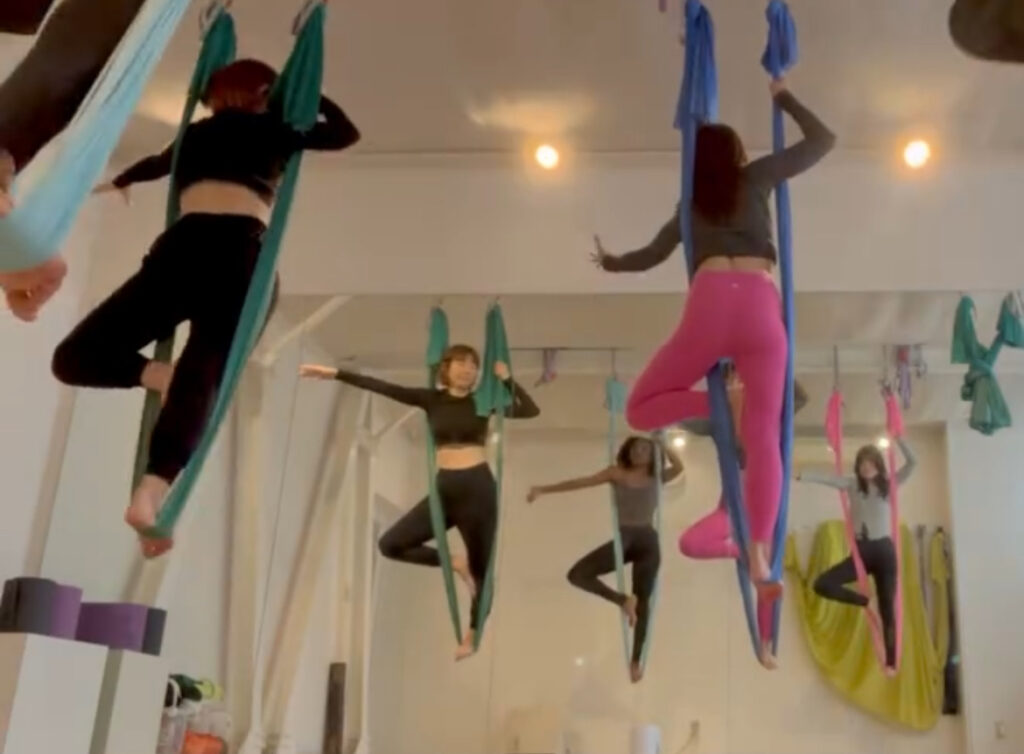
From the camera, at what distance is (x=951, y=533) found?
110 inches

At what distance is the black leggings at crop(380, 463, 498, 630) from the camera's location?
9.08 ft

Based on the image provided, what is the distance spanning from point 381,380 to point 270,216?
1233 mm

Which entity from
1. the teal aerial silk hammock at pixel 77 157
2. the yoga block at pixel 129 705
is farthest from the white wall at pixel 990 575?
the teal aerial silk hammock at pixel 77 157

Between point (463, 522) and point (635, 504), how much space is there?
473 millimetres

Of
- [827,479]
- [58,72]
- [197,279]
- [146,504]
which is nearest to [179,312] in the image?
[197,279]

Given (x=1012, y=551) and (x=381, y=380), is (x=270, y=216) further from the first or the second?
(x=1012, y=551)

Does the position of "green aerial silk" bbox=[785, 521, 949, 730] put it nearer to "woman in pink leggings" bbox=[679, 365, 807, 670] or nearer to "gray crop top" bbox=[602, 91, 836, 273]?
"woman in pink leggings" bbox=[679, 365, 807, 670]

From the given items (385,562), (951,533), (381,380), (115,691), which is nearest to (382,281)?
(381,380)

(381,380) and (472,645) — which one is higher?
(381,380)

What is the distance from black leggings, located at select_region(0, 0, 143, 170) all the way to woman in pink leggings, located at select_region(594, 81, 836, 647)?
0.97 meters

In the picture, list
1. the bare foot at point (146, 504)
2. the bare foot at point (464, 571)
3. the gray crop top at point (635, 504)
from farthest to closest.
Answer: the gray crop top at point (635, 504)
the bare foot at point (464, 571)
the bare foot at point (146, 504)

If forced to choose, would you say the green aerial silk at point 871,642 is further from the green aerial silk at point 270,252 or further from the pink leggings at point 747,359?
the green aerial silk at point 270,252

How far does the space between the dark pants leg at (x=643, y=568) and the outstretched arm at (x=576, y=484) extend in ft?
0.56

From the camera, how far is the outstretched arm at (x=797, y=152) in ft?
6.36
